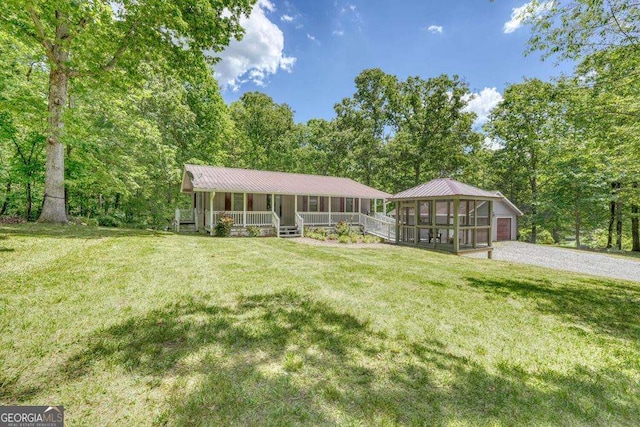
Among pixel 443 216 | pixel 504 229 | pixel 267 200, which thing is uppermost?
pixel 267 200

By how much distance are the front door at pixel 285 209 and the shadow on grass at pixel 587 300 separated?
13472 millimetres

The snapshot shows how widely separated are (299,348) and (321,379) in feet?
2.18

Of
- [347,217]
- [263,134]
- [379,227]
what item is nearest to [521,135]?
[379,227]

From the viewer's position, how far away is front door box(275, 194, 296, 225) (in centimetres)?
1923

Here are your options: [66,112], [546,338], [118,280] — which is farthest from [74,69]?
[546,338]

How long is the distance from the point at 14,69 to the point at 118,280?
42.3 ft

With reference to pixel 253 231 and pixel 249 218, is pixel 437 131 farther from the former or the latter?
pixel 253 231

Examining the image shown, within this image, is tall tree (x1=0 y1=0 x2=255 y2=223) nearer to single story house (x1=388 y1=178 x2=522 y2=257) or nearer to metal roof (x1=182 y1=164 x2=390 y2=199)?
metal roof (x1=182 y1=164 x2=390 y2=199)

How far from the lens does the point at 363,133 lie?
95.2 ft

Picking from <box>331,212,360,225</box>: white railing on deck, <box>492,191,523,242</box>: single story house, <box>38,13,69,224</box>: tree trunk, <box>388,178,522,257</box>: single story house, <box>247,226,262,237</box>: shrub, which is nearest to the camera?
<box>38,13,69,224</box>: tree trunk

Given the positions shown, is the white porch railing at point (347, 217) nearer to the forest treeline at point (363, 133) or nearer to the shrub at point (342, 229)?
the shrub at point (342, 229)

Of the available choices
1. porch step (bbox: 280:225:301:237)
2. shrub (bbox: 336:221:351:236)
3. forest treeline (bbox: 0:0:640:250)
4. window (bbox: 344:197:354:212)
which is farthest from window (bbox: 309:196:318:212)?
forest treeline (bbox: 0:0:640:250)

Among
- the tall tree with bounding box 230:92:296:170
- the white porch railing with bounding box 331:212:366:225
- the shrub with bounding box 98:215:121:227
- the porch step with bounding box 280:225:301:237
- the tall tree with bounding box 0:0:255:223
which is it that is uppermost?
the tall tree with bounding box 230:92:296:170

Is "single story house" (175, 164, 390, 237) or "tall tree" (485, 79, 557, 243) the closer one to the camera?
"single story house" (175, 164, 390, 237)
